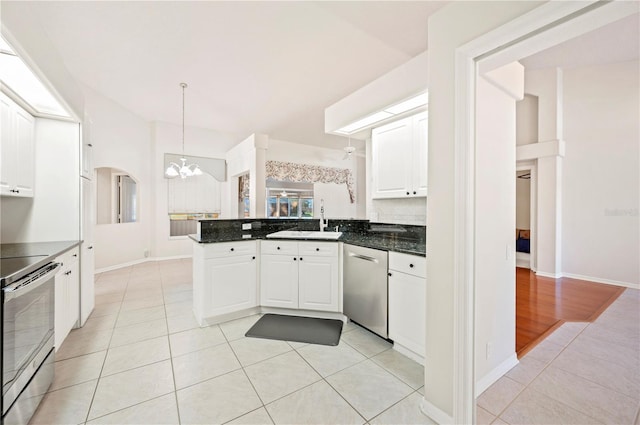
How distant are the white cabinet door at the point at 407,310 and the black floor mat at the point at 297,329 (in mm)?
570

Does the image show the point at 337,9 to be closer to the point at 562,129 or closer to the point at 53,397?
the point at 53,397

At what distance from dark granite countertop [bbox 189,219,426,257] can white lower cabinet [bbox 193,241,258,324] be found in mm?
109

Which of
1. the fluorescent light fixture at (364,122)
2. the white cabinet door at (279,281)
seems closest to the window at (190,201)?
the white cabinet door at (279,281)

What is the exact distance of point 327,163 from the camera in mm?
7824

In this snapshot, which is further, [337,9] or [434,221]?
[337,9]

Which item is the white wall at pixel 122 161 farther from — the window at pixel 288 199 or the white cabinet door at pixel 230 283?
the white cabinet door at pixel 230 283

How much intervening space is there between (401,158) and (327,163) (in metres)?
5.12

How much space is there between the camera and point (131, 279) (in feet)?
14.3

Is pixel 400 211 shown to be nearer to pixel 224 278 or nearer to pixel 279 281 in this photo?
pixel 279 281

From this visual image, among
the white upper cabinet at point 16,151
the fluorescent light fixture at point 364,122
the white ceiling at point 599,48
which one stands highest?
the white ceiling at point 599,48

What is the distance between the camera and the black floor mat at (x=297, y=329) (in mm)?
2443

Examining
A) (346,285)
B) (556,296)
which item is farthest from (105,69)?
(556,296)

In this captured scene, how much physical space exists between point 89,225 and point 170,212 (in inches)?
126

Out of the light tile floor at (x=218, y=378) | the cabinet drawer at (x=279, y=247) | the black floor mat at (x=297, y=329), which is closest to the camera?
the light tile floor at (x=218, y=378)
